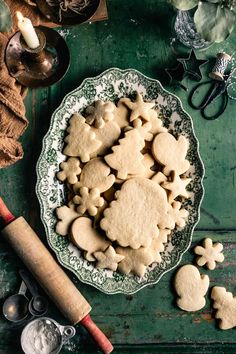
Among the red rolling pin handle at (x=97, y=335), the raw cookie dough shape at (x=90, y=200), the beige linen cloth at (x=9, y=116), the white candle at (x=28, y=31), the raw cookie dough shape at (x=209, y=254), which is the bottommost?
the raw cookie dough shape at (x=209, y=254)

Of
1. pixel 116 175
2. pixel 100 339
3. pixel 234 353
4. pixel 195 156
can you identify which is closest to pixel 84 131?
pixel 116 175

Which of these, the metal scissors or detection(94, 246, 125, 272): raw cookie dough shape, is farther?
the metal scissors

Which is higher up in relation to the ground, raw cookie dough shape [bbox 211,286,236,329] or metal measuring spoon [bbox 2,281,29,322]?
metal measuring spoon [bbox 2,281,29,322]

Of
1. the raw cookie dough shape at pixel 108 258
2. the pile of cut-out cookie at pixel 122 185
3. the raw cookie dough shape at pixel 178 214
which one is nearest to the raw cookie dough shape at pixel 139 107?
the pile of cut-out cookie at pixel 122 185

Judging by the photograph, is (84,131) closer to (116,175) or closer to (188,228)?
(116,175)

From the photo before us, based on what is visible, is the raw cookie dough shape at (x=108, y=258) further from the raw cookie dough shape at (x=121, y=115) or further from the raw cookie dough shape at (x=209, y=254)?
the raw cookie dough shape at (x=121, y=115)

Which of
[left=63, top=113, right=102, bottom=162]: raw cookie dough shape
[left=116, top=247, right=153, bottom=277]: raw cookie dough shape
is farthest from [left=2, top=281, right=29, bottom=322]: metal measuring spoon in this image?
[left=63, top=113, right=102, bottom=162]: raw cookie dough shape

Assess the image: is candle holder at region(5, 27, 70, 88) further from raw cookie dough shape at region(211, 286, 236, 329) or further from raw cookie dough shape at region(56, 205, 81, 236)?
raw cookie dough shape at region(211, 286, 236, 329)

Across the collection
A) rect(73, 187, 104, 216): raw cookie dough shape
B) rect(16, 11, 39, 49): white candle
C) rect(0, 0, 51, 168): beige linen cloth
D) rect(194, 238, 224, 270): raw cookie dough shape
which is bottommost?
rect(194, 238, 224, 270): raw cookie dough shape
